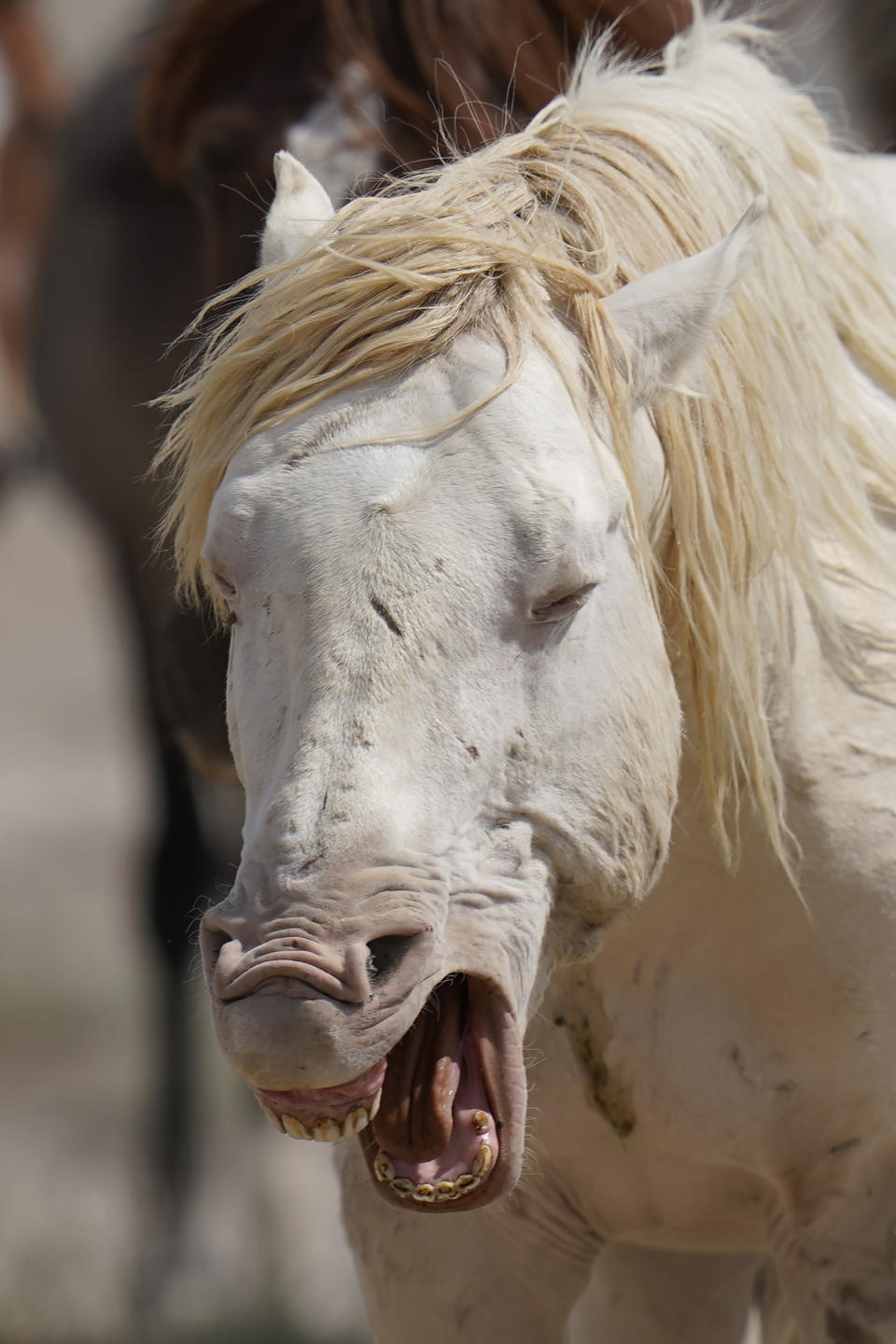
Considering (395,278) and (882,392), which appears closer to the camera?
(395,278)

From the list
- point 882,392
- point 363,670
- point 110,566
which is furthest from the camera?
point 110,566

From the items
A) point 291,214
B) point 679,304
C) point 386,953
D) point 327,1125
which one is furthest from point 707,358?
point 327,1125

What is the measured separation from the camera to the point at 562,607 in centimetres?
131

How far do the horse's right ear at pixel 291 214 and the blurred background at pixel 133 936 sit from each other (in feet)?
2.22

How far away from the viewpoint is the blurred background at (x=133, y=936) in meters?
2.83

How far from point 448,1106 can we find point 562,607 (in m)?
0.38

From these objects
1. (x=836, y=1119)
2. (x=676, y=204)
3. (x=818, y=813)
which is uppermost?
(x=676, y=204)

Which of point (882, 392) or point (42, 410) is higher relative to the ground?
point (882, 392)

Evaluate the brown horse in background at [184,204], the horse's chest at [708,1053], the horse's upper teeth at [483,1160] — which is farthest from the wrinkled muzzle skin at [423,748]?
the brown horse in background at [184,204]

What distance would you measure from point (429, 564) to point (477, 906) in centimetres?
26

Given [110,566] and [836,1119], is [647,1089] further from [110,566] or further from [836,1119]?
[110,566]

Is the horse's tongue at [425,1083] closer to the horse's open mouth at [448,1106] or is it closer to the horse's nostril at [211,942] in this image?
the horse's open mouth at [448,1106]

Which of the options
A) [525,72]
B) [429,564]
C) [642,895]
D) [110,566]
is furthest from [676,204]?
[110,566]

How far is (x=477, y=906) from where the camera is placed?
4.25 feet
